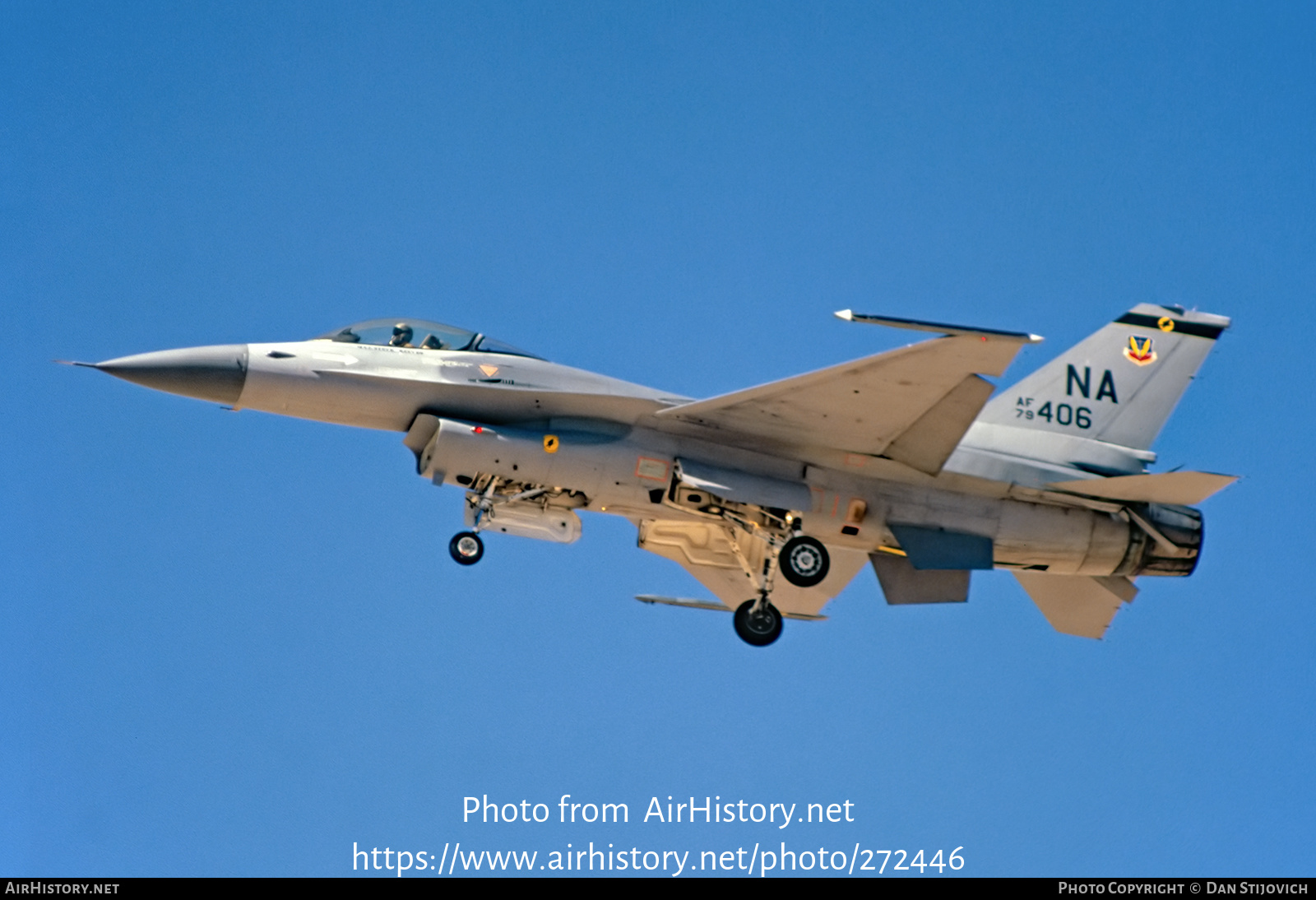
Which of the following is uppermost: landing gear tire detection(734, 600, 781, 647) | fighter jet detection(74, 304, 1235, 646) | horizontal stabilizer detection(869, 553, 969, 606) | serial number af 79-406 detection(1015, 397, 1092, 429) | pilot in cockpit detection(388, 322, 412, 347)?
serial number af 79-406 detection(1015, 397, 1092, 429)

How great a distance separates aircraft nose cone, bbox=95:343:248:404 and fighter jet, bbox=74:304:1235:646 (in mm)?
21

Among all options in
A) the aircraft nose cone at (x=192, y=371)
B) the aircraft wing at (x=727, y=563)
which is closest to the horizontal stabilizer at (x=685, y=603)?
the aircraft wing at (x=727, y=563)

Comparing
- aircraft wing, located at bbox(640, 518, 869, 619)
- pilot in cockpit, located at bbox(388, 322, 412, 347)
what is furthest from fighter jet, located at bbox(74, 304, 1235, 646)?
aircraft wing, located at bbox(640, 518, 869, 619)

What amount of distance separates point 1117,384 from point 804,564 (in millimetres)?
4265

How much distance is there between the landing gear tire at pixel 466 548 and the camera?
1555 centimetres

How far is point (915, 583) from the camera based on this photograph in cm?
1684

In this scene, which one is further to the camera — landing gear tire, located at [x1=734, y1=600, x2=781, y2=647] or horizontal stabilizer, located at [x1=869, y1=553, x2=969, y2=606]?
horizontal stabilizer, located at [x1=869, y1=553, x2=969, y2=606]

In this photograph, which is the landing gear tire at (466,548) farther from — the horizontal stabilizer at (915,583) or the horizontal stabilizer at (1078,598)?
the horizontal stabilizer at (1078,598)

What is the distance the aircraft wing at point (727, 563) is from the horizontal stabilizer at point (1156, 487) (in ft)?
8.00

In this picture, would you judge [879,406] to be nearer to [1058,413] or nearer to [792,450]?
[792,450]

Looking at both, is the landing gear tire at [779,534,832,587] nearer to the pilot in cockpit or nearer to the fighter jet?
the fighter jet

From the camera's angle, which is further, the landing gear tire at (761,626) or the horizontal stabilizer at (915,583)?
the horizontal stabilizer at (915,583)

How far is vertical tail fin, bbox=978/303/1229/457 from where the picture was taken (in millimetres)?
17406

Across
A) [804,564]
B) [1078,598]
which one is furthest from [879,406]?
[1078,598]
